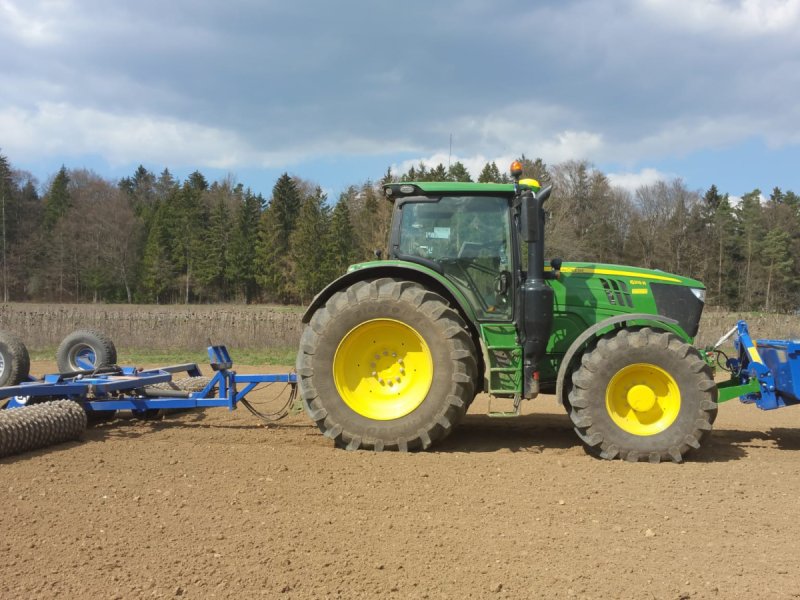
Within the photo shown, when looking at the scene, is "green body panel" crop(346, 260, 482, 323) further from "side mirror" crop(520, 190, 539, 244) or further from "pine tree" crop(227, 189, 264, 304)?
"pine tree" crop(227, 189, 264, 304)

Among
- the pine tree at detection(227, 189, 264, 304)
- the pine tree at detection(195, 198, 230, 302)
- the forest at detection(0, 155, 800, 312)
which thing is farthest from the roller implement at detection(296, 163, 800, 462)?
the pine tree at detection(195, 198, 230, 302)

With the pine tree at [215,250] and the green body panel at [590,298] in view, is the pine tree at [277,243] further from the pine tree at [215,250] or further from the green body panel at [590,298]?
the green body panel at [590,298]

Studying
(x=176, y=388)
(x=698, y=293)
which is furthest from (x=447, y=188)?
(x=176, y=388)

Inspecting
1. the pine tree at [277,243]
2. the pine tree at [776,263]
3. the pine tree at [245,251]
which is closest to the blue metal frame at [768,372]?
the pine tree at [776,263]

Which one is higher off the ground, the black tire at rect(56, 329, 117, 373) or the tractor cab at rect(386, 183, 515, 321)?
the tractor cab at rect(386, 183, 515, 321)

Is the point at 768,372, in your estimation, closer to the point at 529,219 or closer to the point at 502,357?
the point at 502,357

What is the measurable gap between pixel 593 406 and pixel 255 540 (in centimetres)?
313

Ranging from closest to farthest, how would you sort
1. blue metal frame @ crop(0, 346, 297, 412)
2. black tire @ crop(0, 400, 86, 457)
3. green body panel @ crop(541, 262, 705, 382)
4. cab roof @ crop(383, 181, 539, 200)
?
black tire @ crop(0, 400, 86, 457) < cab roof @ crop(383, 181, 539, 200) < green body panel @ crop(541, 262, 705, 382) < blue metal frame @ crop(0, 346, 297, 412)

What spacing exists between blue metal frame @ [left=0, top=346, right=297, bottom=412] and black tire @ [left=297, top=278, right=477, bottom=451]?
0.84 meters

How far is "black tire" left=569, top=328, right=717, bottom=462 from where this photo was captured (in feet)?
17.3

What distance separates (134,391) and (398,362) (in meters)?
3.25

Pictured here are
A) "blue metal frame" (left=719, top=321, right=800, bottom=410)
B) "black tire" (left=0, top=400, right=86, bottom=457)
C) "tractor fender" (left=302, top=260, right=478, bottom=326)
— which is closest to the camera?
"black tire" (left=0, top=400, right=86, bottom=457)

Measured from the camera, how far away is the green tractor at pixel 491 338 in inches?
211

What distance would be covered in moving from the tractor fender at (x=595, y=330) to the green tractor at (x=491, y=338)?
13 mm
